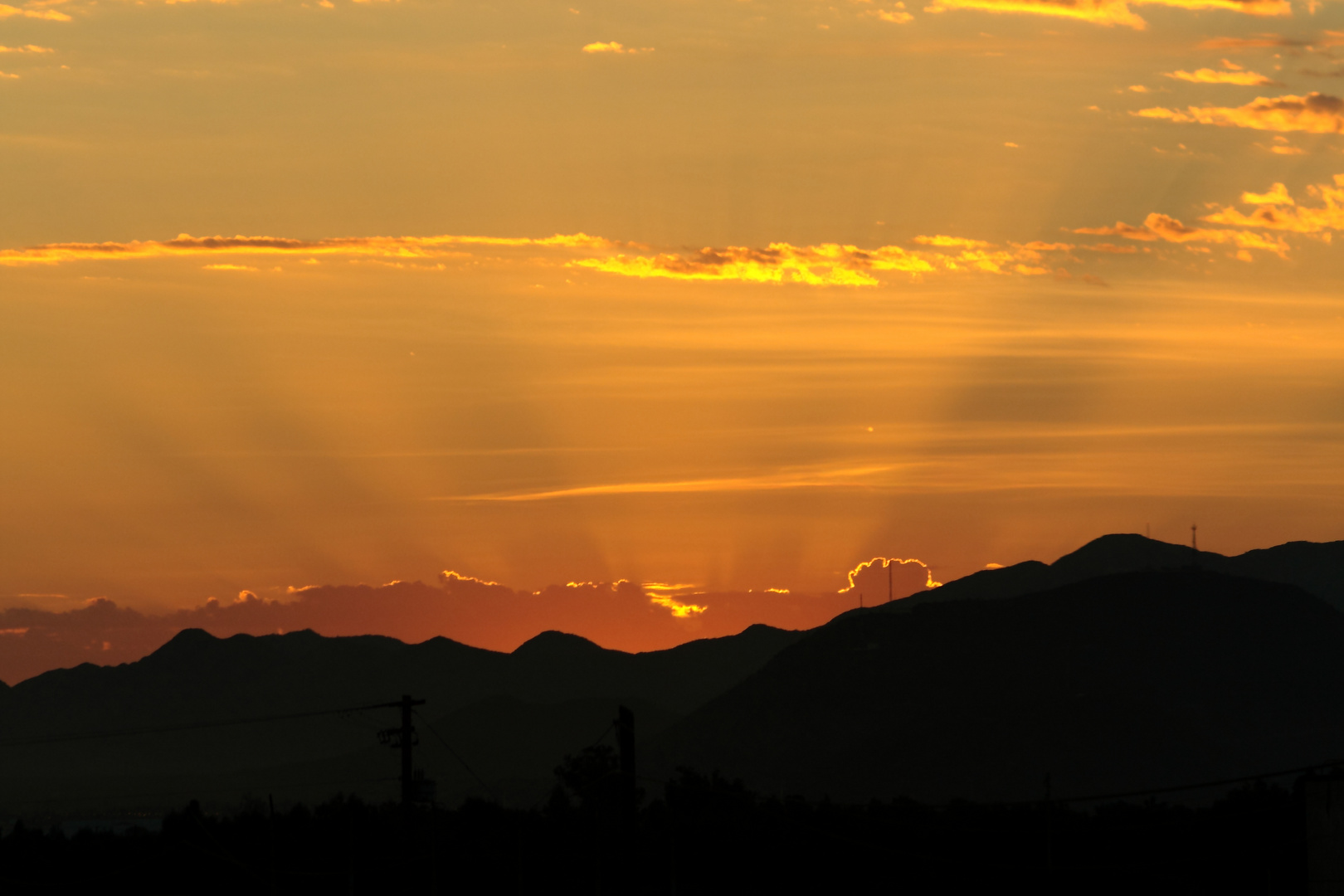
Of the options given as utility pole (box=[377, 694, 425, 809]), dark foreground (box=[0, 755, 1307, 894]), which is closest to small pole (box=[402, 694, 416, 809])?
utility pole (box=[377, 694, 425, 809])

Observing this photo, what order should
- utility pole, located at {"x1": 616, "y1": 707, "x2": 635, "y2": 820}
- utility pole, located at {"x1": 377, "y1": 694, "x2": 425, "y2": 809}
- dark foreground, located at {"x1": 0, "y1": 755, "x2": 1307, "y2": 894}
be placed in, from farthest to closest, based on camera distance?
1. dark foreground, located at {"x1": 0, "y1": 755, "x2": 1307, "y2": 894}
2. utility pole, located at {"x1": 377, "y1": 694, "x2": 425, "y2": 809}
3. utility pole, located at {"x1": 616, "y1": 707, "x2": 635, "y2": 820}

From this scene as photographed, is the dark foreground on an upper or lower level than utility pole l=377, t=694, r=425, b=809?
Answer: lower

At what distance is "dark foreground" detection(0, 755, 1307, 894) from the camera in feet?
332

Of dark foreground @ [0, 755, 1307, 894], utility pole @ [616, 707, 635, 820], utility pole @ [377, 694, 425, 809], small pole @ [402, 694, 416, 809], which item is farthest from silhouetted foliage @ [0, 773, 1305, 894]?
utility pole @ [616, 707, 635, 820]

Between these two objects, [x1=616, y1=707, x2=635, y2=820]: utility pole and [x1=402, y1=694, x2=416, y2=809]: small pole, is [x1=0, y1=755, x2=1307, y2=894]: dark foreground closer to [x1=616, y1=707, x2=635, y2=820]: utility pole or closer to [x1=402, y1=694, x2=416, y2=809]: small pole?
[x1=402, y1=694, x2=416, y2=809]: small pole

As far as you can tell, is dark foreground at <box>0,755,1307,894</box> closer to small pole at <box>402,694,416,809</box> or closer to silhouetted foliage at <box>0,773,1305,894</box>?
silhouetted foliage at <box>0,773,1305,894</box>

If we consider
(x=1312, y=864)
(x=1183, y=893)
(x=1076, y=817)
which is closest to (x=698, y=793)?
(x=1076, y=817)

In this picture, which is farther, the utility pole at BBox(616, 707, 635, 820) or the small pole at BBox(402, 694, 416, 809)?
the small pole at BBox(402, 694, 416, 809)

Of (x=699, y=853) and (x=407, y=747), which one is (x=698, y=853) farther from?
(x=407, y=747)

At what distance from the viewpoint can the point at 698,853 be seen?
118 metres

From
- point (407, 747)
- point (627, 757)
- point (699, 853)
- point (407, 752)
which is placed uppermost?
point (407, 747)

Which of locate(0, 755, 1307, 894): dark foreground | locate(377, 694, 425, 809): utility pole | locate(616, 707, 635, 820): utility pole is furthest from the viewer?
locate(0, 755, 1307, 894): dark foreground

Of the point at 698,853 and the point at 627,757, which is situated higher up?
the point at 627,757

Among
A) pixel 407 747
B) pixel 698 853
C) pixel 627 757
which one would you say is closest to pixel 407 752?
pixel 407 747
